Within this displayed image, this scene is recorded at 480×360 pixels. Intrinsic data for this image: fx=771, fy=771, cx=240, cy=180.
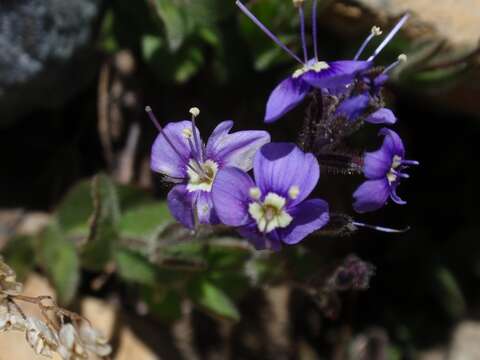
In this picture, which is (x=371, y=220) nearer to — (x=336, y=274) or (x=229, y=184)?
(x=336, y=274)

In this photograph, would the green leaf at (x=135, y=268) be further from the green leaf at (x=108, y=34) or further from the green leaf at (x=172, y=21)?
the green leaf at (x=108, y=34)

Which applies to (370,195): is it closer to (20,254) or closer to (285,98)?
(285,98)

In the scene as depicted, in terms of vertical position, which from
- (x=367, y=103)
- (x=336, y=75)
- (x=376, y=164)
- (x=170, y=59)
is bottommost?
(x=170, y=59)

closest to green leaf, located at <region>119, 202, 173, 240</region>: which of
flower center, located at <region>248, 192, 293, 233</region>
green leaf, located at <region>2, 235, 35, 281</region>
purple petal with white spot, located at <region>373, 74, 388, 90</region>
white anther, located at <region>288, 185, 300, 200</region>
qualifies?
green leaf, located at <region>2, 235, 35, 281</region>

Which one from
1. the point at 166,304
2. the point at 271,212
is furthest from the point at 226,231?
the point at 271,212

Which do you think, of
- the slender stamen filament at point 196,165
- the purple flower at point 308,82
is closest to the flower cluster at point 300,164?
the purple flower at point 308,82

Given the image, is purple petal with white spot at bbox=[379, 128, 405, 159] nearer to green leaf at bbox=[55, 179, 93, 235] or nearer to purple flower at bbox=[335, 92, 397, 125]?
purple flower at bbox=[335, 92, 397, 125]
